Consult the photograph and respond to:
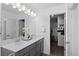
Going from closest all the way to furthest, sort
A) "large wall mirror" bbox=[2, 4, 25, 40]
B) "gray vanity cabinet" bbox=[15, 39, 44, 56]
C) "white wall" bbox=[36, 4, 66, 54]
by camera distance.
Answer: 1. "gray vanity cabinet" bbox=[15, 39, 44, 56]
2. "large wall mirror" bbox=[2, 4, 25, 40]
3. "white wall" bbox=[36, 4, 66, 54]

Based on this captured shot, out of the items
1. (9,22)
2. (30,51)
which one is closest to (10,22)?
(9,22)

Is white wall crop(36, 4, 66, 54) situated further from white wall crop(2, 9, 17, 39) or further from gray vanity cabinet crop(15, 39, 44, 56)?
white wall crop(2, 9, 17, 39)

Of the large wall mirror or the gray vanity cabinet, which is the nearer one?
the gray vanity cabinet

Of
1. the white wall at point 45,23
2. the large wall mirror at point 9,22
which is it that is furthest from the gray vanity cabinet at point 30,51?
the white wall at point 45,23

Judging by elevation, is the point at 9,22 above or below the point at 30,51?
above

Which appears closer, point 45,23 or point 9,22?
point 9,22

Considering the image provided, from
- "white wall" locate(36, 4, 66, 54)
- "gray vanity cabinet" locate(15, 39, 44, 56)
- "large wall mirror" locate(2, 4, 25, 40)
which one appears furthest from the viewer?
"white wall" locate(36, 4, 66, 54)

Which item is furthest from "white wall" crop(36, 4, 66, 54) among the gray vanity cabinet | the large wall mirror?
the large wall mirror


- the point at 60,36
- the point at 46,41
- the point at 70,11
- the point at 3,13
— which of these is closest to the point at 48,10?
the point at 46,41

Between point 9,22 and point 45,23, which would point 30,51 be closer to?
point 9,22

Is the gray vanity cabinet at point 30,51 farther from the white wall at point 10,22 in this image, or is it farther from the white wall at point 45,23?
the white wall at point 45,23

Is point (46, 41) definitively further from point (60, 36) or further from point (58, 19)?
point (58, 19)

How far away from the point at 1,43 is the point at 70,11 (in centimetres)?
141

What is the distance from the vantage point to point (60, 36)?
354cm
